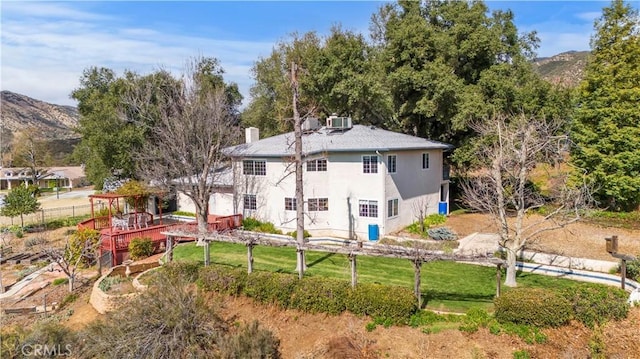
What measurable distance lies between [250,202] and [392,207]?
864 cm

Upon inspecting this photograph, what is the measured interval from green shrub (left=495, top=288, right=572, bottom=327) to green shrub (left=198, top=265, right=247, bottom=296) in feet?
26.6

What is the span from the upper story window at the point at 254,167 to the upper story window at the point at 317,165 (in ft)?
9.38

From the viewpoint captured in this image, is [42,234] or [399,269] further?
[42,234]

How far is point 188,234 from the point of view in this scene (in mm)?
15594

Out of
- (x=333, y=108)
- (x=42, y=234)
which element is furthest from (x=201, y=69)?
(x=42, y=234)

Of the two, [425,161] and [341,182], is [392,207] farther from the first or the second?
[425,161]

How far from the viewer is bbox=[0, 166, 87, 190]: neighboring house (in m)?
60.8

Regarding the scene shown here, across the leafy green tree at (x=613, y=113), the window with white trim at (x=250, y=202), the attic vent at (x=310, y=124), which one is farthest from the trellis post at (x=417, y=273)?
the leafy green tree at (x=613, y=113)

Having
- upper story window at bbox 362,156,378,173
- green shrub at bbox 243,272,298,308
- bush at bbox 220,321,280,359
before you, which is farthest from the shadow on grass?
upper story window at bbox 362,156,378,173

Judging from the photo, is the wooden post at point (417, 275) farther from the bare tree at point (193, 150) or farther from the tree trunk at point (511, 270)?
the bare tree at point (193, 150)

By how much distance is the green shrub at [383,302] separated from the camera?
11.0 m

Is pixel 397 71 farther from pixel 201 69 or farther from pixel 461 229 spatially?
pixel 201 69

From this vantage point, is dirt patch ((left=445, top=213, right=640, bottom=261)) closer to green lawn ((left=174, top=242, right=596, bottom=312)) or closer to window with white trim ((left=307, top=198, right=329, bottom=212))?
green lawn ((left=174, top=242, right=596, bottom=312))

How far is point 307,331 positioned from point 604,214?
21268mm
